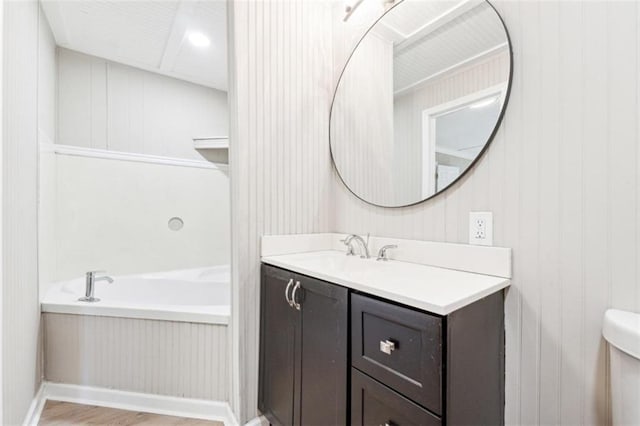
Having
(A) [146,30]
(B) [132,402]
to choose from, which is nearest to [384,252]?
(B) [132,402]

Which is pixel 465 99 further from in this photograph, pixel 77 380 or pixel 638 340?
pixel 77 380

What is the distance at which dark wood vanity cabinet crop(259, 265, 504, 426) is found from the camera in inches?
29.6

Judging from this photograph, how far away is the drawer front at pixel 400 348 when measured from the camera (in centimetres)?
74

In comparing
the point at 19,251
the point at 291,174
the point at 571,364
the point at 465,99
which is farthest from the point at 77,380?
the point at 465,99

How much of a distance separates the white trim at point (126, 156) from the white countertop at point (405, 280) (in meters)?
1.91

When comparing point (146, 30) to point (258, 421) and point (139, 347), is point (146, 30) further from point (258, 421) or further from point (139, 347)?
point (258, 421)

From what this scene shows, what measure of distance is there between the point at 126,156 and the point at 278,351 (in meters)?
2.26

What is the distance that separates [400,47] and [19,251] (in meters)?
2.02

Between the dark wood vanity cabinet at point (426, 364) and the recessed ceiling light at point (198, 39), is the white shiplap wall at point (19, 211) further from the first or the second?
the dark wood vanity cabinet at point (426, 364)

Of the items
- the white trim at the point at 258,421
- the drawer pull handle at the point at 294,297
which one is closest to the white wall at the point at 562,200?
the drawer pull handle at the point at 294,297

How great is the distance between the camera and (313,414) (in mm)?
1122

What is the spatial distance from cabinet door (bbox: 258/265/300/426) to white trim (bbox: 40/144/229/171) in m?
1.84

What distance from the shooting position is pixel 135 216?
8.59ft

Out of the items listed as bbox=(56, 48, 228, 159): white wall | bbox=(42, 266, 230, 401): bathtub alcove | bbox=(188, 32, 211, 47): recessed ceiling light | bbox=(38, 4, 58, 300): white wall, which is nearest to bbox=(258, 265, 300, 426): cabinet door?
bbox=(42, 266, 230, 401): bathtub alcove
